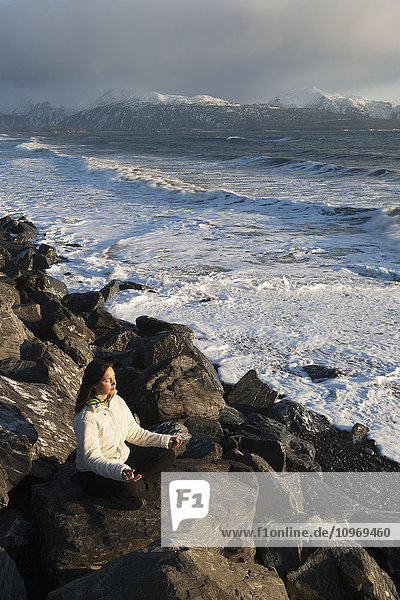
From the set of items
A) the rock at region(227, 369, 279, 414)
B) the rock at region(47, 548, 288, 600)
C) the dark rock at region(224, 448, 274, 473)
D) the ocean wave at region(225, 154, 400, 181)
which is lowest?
the rock at region(227, 369, 279, 414)

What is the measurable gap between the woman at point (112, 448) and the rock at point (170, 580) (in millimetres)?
631

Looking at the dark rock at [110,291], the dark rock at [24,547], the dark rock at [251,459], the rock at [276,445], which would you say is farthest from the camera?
the dark rock at [110,291]

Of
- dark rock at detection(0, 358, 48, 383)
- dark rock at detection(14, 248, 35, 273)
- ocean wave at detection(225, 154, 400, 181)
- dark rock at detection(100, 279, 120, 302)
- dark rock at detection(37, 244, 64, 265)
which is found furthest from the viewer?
ocean wave at detection(225, 154, 400, 181)

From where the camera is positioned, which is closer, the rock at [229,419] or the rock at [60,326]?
the rock at [229,419]

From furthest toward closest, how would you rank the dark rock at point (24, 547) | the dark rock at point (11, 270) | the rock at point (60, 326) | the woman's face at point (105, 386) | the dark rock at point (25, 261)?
the dark rock at point (25, 261), the dark rock at point (11, 270), the rock at point (60, 326), the woman's face at point (105, 386), the dark rock at point (24, 547)

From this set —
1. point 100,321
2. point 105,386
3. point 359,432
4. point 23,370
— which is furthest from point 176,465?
point 100,321

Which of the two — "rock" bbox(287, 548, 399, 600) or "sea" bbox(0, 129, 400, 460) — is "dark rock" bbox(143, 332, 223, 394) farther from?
"rock" bbox(287, 548, 399, 600)

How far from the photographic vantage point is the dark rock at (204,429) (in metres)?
4.43

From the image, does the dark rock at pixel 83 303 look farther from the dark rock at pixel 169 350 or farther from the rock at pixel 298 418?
the rock at pixel 298 418

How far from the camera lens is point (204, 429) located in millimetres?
4535

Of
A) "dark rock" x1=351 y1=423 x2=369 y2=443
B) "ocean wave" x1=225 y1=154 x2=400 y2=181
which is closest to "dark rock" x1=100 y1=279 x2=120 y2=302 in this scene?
"dark rock" x1=351 y1=423 x2=369 y2=443

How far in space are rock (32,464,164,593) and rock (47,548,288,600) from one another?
39cm

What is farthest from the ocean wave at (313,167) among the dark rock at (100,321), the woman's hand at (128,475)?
the woman's hand at (128,475)

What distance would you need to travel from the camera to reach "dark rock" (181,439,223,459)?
3.91 m
